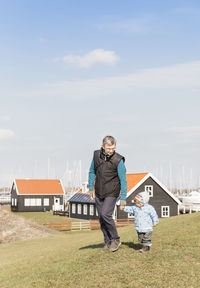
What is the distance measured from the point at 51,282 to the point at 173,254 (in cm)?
333

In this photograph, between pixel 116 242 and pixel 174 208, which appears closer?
pixel 116 242

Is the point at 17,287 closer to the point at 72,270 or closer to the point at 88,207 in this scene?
the point at 72,270

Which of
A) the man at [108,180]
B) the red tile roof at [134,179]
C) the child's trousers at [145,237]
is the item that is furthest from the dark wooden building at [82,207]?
the man at [108,180]

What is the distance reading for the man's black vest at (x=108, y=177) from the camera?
10.3 m

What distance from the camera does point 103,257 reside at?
10.2 m

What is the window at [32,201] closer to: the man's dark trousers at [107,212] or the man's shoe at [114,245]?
the man's shoe at [114,245]

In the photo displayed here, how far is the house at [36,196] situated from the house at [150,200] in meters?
17.1

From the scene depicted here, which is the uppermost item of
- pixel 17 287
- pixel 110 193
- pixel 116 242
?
pixel 110 193

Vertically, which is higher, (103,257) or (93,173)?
(93,173)

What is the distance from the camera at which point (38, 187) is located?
69.2 m

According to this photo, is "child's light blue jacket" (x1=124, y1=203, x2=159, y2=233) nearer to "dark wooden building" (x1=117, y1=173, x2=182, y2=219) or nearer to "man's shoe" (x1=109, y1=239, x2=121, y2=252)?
"man's shoe" (x1=109, y1=239, x2=121, y2=252)

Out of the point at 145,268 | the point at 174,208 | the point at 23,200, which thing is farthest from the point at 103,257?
the point at 23,200

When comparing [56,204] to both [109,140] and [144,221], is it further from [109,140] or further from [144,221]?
[109,140]

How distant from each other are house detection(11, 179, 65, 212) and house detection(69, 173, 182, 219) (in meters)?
Answer: 17.1
